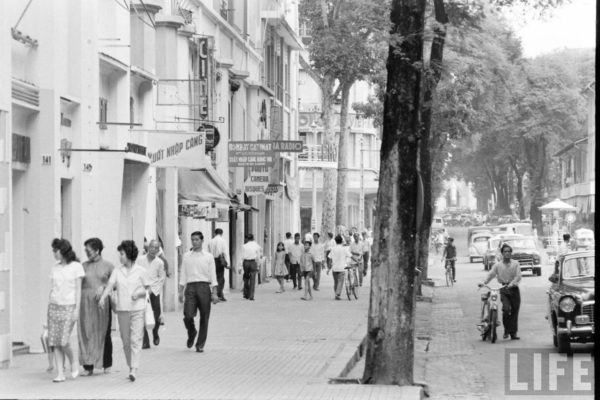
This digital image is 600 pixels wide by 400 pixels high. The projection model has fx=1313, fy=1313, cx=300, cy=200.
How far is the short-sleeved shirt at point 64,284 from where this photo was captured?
14969mm

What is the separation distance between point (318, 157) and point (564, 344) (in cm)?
5448

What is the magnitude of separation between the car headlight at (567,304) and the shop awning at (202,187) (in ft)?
43.9

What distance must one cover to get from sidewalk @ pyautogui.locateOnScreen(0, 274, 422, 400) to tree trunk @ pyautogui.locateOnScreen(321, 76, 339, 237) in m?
26.9

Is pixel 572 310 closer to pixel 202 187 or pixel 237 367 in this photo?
pixel 237 367

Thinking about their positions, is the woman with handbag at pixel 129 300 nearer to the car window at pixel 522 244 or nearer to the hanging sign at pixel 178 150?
the hanging sign at pixel 178 150

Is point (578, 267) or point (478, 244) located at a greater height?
Answer: point (578, 267)

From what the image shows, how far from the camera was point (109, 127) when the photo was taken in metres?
23.4

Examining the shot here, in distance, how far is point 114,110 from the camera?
23.8 metres

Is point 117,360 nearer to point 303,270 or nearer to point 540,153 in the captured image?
point 303,270

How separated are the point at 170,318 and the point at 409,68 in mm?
12384

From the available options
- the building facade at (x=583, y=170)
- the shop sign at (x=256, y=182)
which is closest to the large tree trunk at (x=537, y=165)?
the building facade at (x=583, y=170)

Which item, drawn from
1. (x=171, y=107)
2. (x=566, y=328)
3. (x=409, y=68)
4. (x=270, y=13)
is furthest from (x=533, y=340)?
(x=270, y=13)

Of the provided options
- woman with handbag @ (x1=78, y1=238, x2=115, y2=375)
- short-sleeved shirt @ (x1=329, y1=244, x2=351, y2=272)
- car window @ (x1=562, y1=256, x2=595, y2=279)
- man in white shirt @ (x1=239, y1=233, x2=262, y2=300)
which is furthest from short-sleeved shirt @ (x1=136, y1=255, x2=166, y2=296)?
short-sleeved shirt @ (x1=329, y1=244, x2=351, y2=272)

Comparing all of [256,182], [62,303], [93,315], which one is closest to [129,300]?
[93,315]
